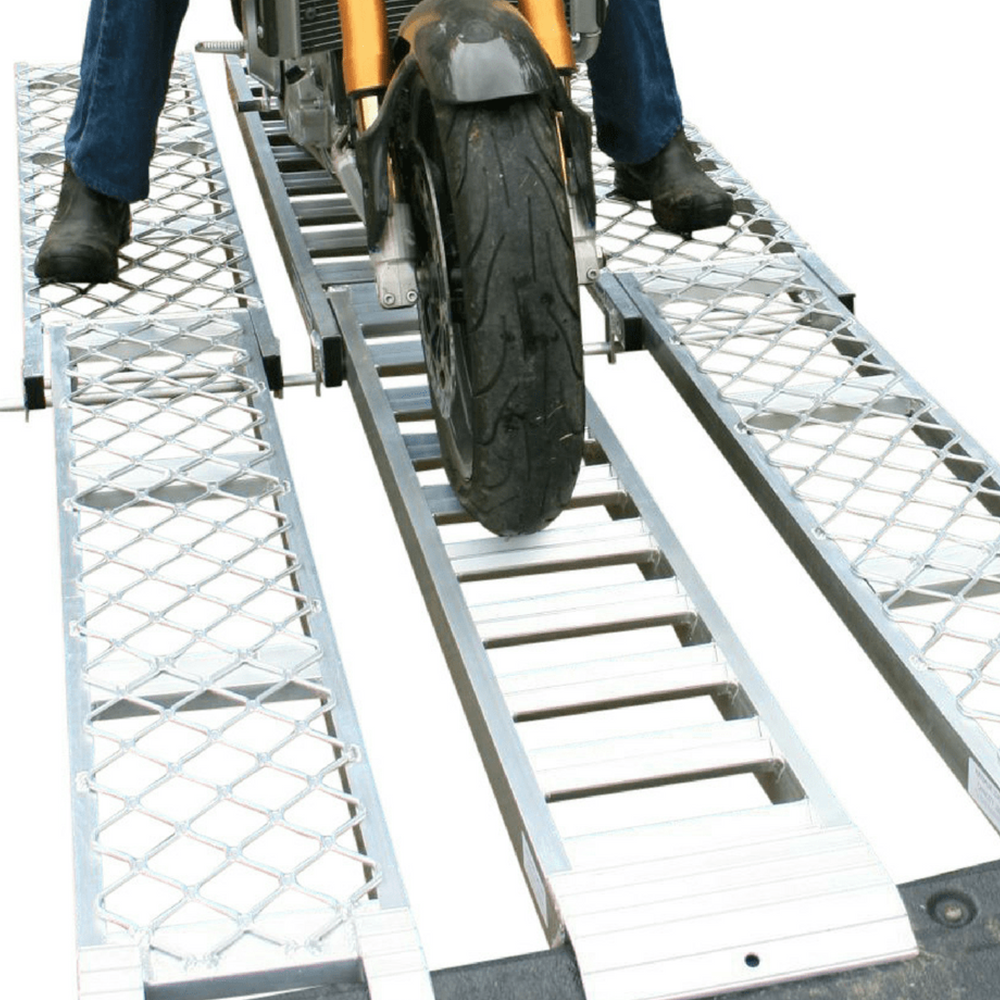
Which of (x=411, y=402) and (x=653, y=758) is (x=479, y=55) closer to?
(x=411, y=402)

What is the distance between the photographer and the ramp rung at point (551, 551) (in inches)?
133

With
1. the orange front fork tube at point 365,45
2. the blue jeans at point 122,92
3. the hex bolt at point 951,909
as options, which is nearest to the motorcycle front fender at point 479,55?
the orange front fork tube at point 365,45

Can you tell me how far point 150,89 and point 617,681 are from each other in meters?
1.93

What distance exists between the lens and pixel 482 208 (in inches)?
119

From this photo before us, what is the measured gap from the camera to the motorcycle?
10.0 feet

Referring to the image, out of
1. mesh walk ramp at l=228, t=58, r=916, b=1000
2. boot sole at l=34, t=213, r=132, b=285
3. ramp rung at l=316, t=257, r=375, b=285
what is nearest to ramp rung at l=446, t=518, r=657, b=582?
mesh walk ramp at l=228, t=58, r=916, b=1000

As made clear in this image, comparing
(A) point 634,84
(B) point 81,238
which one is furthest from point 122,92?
(A) point 634,84

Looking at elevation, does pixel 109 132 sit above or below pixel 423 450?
above

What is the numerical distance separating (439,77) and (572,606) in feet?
2.97

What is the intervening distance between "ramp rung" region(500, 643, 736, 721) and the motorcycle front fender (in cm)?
92

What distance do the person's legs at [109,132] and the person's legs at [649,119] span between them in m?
0.98

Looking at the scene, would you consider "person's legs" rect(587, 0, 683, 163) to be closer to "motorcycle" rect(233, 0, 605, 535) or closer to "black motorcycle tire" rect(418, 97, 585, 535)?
"motorcycle" rect(233, 0, 605, 535)

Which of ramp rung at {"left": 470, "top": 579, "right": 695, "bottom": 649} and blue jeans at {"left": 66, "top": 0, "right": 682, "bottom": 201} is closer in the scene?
ramp rung at {"left": 470, "top": 579, "right": 695, "bottom": 649}

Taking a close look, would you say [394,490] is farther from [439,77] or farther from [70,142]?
[70,142]
